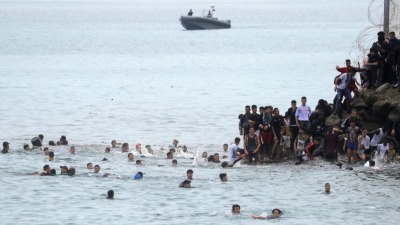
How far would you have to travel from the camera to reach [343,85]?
40562 millimetres

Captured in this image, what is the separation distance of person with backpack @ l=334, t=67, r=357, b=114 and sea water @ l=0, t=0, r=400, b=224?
254 centimetres

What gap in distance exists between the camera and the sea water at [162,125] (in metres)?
35.7

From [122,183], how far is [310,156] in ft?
22.0

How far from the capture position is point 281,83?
86.9m

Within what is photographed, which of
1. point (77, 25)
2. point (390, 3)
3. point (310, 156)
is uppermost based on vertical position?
point (77, 25)

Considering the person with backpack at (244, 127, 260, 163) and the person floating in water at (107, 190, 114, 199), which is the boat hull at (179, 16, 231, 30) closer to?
the person with backpack at (244, 127, 260, 163)

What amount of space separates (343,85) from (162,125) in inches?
776

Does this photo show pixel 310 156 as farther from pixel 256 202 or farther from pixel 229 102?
pixel 229 102

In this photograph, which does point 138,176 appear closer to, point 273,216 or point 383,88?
point 273,216

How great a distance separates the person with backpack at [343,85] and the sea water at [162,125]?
2544 mm

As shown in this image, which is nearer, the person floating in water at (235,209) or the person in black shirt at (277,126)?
the person floating in water at (235,209)

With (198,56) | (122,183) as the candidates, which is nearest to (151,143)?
(122,183)

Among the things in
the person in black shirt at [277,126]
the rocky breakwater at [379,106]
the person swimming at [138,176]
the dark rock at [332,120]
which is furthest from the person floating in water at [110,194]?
the rocky breakwater at [379,106]

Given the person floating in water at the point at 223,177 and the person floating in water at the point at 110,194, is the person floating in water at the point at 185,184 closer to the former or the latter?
the person floating in water at the point at 223,177
